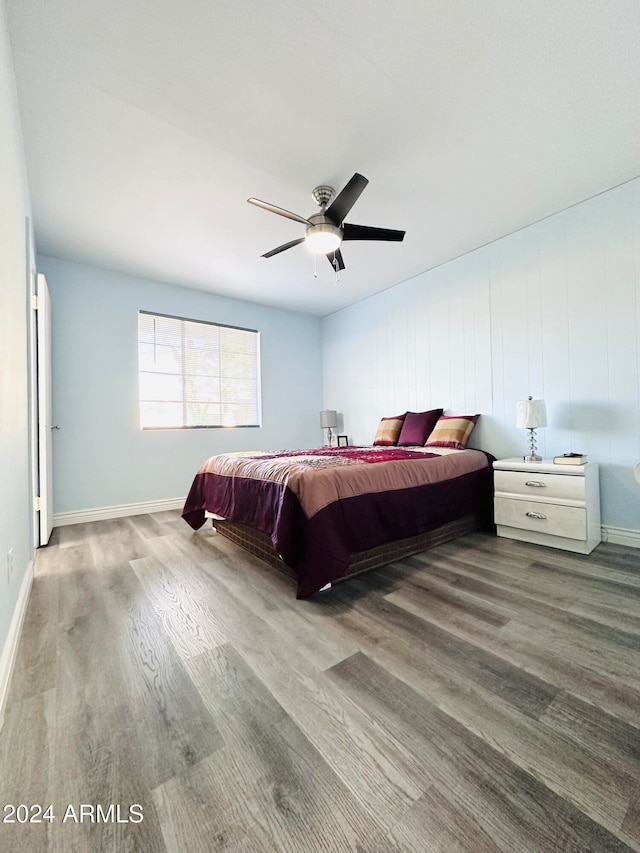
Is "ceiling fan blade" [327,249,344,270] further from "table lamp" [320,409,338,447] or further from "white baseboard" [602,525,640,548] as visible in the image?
"white baseboard" [602,525,640,548]

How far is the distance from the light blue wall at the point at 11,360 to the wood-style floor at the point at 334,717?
0.37 m

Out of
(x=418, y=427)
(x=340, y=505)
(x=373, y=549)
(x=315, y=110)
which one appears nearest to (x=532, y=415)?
(x=418, y=427)

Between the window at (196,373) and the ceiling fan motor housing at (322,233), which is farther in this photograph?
the window at (196,373)

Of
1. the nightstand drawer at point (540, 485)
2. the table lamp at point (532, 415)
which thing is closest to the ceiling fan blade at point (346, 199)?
the table lamp at point (532, 415)

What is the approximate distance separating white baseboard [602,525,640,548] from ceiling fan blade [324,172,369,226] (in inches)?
119

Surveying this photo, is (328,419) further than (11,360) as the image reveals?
Yes

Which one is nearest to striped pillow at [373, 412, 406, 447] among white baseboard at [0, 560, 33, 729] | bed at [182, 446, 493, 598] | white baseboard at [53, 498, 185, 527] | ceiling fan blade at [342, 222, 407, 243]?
bed at [182, 446, 493, 598]

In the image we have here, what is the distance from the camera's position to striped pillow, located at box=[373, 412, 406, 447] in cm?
415

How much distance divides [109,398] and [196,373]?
1.05m

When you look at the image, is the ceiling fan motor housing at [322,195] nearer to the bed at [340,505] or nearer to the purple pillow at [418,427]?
the bed at [340,505]

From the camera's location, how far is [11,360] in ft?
5.31

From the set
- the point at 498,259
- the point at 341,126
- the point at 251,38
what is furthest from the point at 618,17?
the point at 498,259

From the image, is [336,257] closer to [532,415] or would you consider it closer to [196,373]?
[532,415]

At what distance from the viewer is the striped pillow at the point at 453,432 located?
137 inches
